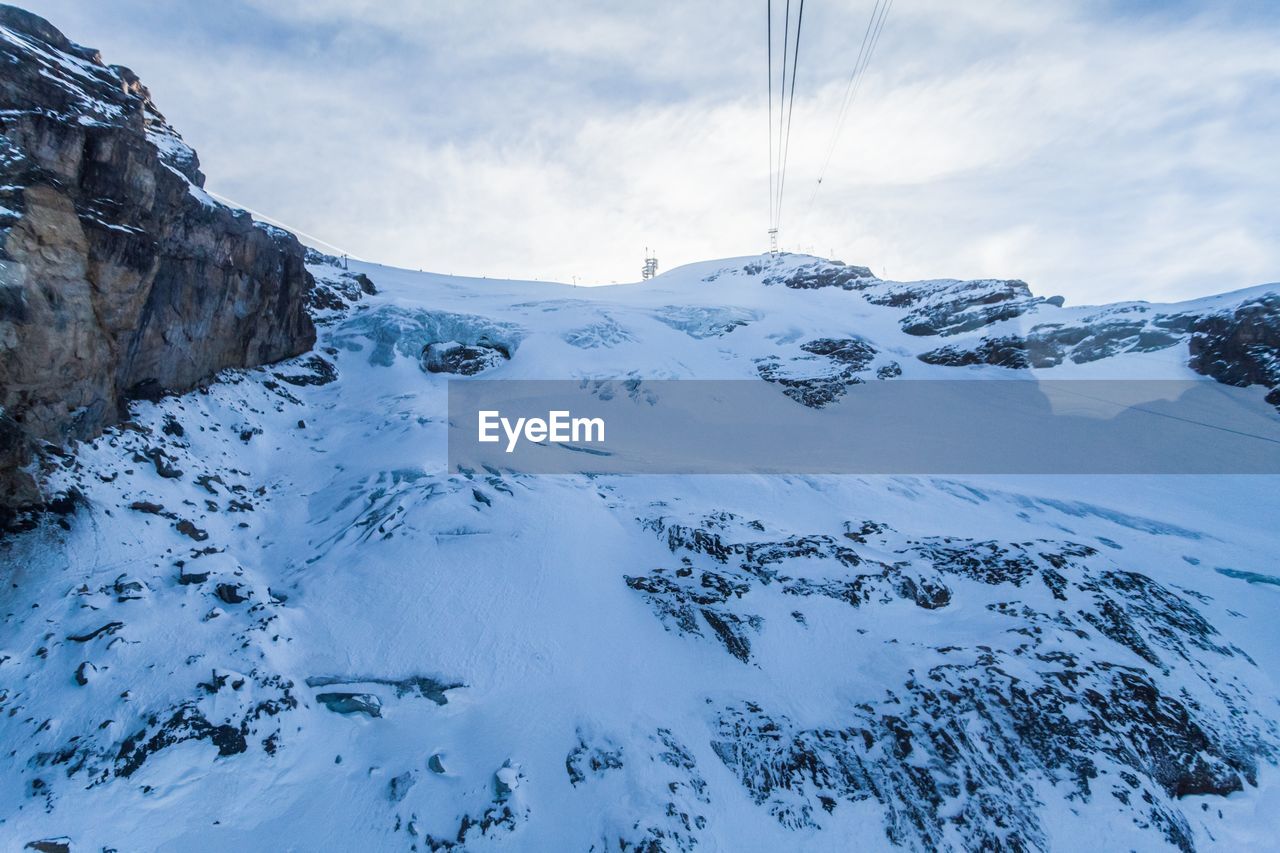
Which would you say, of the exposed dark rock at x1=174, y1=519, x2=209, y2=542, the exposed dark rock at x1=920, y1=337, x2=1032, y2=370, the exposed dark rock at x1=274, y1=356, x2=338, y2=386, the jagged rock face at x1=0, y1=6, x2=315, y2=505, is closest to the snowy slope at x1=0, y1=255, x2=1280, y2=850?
the exposed dark rock at x1=174, y1=519, x2=209, y2=542

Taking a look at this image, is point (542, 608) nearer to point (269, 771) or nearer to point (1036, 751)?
point (269, 771)

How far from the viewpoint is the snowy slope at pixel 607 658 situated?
11.1m

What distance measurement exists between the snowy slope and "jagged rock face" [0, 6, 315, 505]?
172 centimetres

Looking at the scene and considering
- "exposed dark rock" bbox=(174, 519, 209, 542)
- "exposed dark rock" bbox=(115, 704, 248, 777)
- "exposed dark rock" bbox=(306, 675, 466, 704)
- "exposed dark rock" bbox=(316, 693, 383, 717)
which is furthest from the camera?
"exposed dark rock" bbox=(174, 519, 209, 542)

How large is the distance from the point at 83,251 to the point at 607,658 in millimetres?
18588

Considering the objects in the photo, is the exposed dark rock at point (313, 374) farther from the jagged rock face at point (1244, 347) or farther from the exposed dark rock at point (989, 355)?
the jagged rock face at point (1244, 347)

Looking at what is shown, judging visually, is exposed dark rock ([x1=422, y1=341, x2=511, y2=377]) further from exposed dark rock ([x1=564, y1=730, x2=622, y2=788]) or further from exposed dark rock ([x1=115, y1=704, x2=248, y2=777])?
exposed dark rock ([x1=564, y1=730, x2=622, y2=788])

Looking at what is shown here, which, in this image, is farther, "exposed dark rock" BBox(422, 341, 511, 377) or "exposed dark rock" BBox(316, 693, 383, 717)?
"exposed dark rock" BBox(422, 341, 511, 377)

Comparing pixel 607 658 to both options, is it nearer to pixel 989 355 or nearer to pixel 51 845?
pixel 51 845

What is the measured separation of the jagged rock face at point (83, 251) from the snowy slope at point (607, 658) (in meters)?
1.72

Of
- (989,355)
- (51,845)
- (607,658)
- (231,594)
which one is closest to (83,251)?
(231,594)

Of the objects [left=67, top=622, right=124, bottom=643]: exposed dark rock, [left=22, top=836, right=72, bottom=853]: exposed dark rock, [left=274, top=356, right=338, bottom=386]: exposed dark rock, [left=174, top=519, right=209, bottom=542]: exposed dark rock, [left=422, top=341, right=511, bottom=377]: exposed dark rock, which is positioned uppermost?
[left=422, top=341, right=511, bottom=377]: exposed dark rock

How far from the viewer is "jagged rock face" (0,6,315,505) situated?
13.6 metres

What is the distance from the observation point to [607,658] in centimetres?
1503
